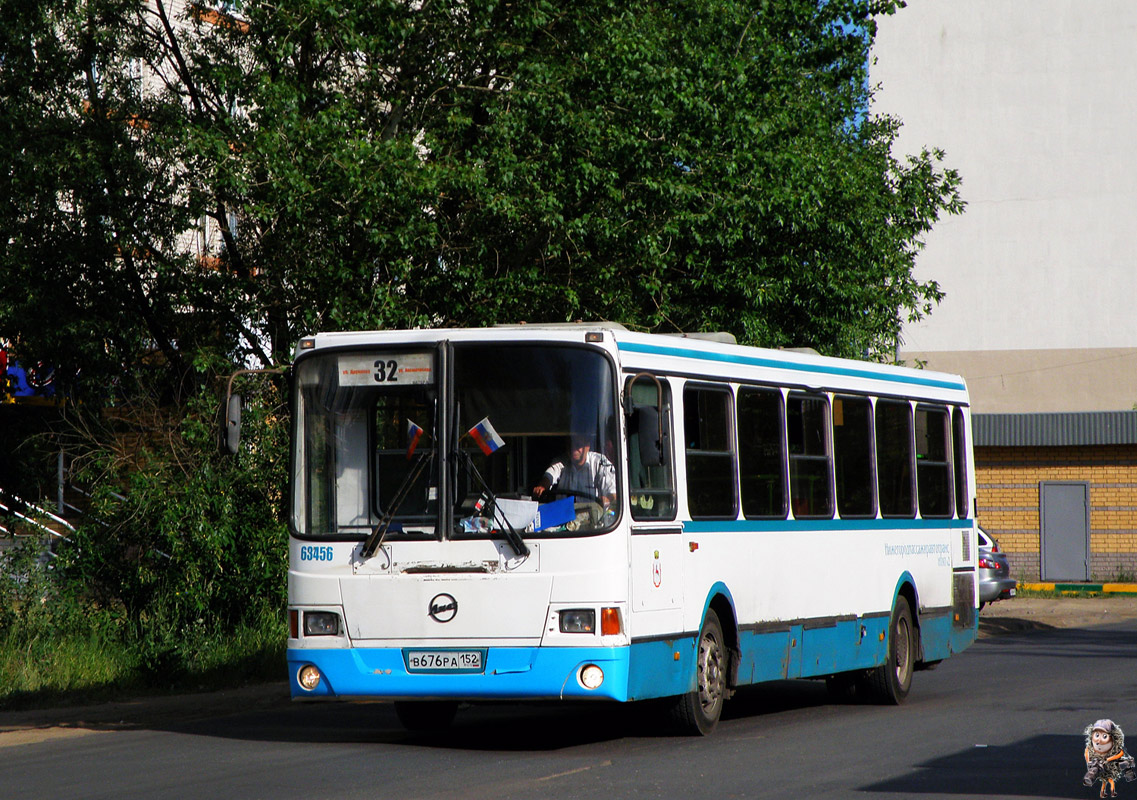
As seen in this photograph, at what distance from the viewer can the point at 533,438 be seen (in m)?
10.7

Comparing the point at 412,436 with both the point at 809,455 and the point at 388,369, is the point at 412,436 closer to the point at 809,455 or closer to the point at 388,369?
the point at 388,369

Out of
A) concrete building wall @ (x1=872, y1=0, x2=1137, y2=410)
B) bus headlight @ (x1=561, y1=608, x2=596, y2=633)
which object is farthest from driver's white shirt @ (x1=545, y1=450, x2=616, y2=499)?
concrete building wall @ (x1=872, y1=0, x2=1137, y2=410)

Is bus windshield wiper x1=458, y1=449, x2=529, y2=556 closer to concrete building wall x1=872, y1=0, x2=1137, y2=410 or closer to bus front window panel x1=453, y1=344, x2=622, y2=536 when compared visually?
bus front window panel x1=453, y1=344, x2=622, y2=536

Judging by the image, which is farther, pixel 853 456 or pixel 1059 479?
pixel 1059 479

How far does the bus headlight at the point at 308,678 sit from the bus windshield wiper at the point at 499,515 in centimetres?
161

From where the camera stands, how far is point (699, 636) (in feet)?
37.6

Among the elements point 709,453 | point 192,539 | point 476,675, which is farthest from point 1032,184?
point 476,675

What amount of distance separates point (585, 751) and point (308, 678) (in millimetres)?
1892

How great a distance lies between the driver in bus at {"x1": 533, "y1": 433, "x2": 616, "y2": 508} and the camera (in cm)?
1058

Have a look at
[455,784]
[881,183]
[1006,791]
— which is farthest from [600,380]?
[881,183]

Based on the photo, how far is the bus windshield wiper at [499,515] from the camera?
1049cm

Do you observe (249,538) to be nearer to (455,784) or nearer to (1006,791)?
(455,784)

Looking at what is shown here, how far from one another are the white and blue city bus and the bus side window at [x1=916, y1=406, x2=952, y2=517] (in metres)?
3.12

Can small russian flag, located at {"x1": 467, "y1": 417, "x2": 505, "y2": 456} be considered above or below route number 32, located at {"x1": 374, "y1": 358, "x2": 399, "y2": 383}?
below
